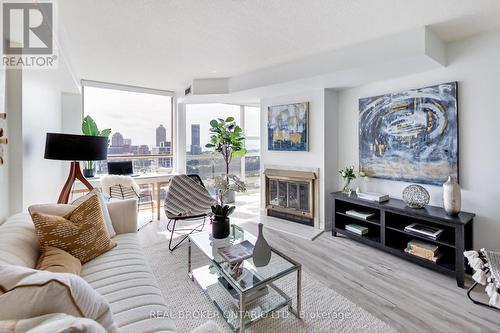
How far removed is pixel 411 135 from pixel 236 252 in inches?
96.3

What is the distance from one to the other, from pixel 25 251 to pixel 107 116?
3.53 meters

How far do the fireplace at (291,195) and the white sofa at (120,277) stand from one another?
257 centimetres

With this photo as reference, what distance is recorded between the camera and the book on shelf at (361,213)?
296 centimetres

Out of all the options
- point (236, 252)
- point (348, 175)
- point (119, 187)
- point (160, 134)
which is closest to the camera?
point (236, 252)

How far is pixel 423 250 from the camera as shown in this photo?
2.40m

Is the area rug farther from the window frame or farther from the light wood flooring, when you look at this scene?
the window frame

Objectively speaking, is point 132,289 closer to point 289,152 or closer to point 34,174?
point 34,174

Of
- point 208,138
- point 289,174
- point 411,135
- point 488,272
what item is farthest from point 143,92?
point 488,272

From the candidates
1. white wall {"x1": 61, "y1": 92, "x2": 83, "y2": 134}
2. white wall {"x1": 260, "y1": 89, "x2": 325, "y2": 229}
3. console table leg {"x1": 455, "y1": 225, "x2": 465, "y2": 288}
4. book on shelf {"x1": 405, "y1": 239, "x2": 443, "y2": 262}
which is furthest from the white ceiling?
book on shelf {"x1": 405, "y1": 239, "x2": 443, "y2": 262}

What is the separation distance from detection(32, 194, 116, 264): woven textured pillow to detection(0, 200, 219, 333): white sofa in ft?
0.20

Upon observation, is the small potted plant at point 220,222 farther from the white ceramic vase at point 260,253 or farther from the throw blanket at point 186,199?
the throw blanket at point 186,199

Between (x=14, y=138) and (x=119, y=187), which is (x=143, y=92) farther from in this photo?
(x=14, y=138)

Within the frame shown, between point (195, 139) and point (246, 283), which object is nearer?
point (246, 283)

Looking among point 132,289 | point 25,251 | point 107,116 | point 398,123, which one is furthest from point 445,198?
point 107,116
